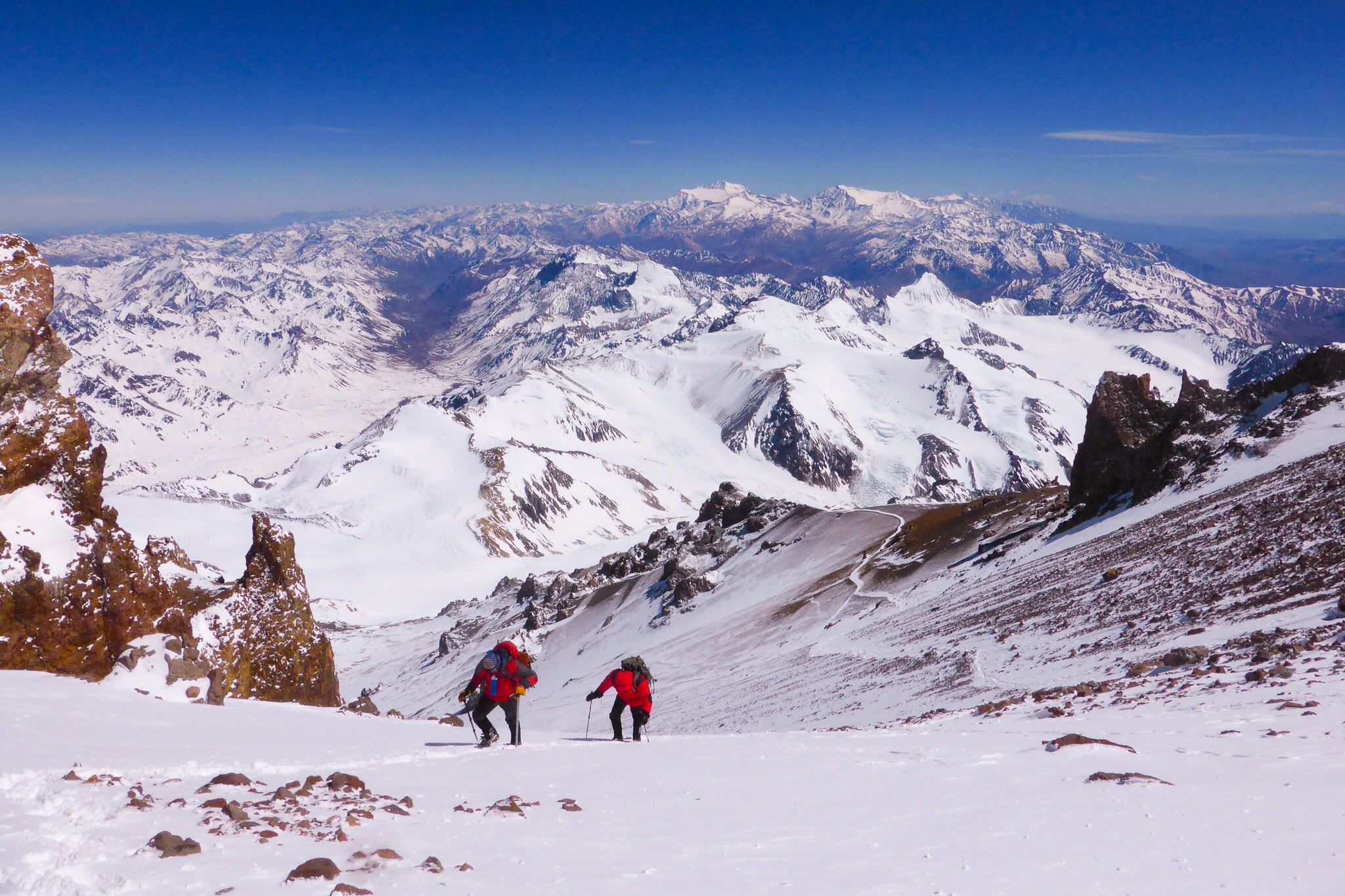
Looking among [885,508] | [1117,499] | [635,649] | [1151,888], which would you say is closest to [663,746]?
[1151,888]

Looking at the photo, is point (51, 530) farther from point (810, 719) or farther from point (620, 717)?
point (810, 719)

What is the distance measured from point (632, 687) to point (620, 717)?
95 centimetres

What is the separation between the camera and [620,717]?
56.6 ft

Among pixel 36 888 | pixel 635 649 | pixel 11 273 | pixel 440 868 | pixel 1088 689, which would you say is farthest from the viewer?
pixel 635 649

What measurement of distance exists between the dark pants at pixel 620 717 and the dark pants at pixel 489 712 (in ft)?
7.64

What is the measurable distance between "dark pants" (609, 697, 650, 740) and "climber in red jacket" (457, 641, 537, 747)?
2384 millimetres

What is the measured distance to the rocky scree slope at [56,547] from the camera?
58.0 feet

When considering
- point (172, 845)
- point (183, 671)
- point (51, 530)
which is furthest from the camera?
point (183, 671)

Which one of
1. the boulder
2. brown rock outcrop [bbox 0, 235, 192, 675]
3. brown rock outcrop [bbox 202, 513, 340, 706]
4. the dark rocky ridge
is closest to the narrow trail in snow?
the dark rocky ridge

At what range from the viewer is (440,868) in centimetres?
696

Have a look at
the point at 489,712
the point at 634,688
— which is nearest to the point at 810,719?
the point at 634,688

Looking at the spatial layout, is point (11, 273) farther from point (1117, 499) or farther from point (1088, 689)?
point (1117, 499)

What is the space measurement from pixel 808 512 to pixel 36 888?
74.2 metres

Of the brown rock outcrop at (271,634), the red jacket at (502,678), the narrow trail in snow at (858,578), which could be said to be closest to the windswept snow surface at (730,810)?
the red jacket at (502,678)
